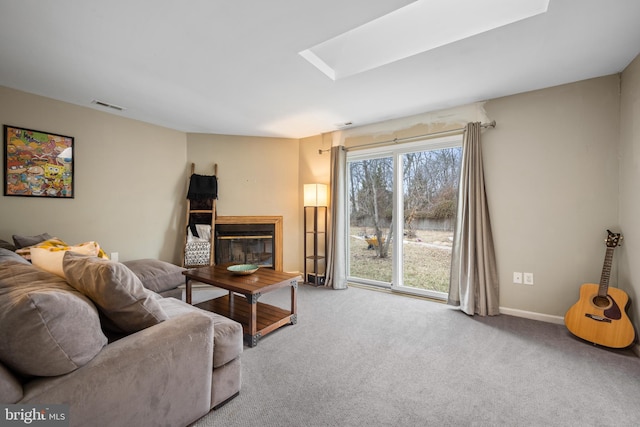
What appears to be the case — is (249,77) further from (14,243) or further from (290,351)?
(14,243)

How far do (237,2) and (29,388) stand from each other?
79.3 inches

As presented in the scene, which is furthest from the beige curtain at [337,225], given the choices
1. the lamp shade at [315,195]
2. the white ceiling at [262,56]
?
the white ceiling at [262,56]

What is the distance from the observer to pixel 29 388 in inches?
37.1

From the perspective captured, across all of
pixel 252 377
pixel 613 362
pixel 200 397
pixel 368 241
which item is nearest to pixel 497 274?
pixel 613 362

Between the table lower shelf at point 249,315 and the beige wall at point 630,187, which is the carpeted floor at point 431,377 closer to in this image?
the table lower shelf at point 249,315

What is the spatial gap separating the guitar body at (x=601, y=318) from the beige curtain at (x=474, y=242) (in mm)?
652

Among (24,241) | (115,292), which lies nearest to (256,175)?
(24,241)

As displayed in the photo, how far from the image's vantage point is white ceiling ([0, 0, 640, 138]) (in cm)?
167

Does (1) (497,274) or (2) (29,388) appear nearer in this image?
(2) (29,388)

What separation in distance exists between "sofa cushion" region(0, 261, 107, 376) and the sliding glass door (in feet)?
10.8

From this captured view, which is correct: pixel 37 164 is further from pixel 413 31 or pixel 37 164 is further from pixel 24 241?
pixel 413 31

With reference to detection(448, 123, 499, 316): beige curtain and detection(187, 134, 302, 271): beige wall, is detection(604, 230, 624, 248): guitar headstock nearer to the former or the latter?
detection(448, 123, 499, 316): beige curtain

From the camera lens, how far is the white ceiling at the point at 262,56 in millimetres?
1669

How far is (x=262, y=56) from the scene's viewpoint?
2137 mm
